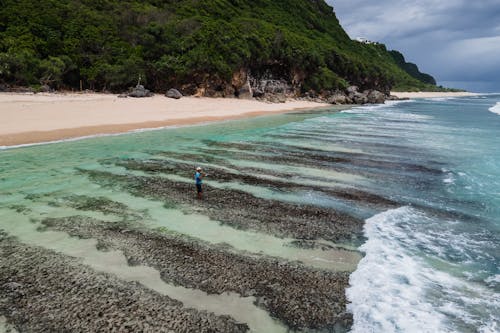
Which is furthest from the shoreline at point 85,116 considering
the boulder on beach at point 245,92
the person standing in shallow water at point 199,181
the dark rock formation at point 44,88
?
the boulder on beach at point 245,92

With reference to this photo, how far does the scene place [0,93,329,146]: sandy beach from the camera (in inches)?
806

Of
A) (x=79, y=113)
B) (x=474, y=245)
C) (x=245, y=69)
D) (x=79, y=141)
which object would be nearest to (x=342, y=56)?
(x=245, y=69)

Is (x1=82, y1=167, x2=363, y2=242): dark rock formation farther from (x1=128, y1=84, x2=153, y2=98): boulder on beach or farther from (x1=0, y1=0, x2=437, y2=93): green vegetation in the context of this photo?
(x1=0, y1=0, x2=437, y2=93): green vegetation

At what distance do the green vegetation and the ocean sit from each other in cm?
2608

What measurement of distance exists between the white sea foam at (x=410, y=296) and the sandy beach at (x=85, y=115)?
18.9 metres

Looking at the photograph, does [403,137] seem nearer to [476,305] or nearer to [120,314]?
[476,305]

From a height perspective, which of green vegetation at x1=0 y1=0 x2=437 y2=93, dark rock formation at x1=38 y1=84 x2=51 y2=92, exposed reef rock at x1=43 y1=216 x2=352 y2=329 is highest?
green vegetation at x1=0 y1=0 x2=437 y2=93

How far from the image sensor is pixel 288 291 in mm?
5543

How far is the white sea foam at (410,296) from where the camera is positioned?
4902mm

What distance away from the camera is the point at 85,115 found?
26.5 m

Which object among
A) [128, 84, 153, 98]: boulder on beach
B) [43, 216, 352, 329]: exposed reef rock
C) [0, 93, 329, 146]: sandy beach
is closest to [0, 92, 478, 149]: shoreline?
[0, 93, 329, 146]: sandy beach

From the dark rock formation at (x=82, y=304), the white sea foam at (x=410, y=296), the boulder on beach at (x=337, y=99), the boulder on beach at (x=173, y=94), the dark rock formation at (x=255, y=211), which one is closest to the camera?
the dark rock formation at (x=82, y=304)

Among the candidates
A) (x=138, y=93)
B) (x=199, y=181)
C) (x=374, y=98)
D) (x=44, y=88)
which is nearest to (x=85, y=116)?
(x=138, y=93)

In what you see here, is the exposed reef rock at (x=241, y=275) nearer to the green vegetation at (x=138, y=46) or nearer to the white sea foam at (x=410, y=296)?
the white sea foam at (x=410, y=296)
